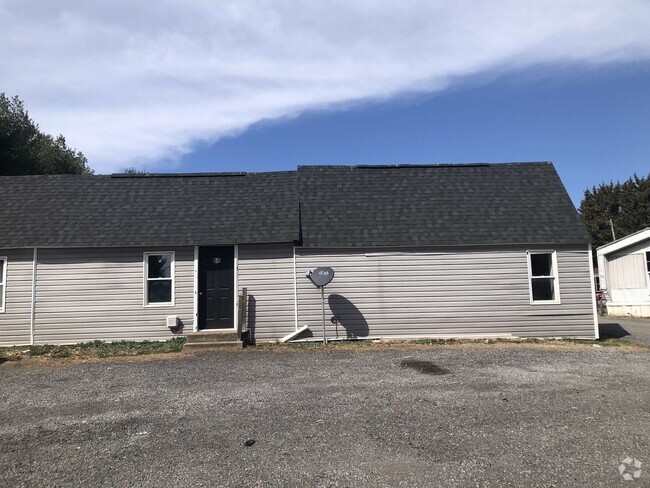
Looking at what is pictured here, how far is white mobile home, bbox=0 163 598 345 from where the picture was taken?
36.8 feet

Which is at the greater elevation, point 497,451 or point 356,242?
point 356,242

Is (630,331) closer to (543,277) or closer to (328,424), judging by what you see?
(543,277)

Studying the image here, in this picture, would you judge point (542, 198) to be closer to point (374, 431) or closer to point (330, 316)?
point (330, 316)

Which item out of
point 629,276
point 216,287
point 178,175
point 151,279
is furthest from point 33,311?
point 629,276

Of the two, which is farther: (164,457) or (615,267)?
(615,267)

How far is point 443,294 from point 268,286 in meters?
4.30

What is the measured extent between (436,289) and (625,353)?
4067 millimetres

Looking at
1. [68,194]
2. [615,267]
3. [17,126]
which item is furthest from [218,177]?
[17,126]

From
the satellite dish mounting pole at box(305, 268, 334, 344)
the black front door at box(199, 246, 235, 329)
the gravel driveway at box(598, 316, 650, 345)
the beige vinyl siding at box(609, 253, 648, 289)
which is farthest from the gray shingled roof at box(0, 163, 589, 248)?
the beige vinyl siding at box(609, 253, 648, 289)

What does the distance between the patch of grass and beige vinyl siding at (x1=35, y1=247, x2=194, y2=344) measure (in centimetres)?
29

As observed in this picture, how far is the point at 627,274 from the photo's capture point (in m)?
18.7

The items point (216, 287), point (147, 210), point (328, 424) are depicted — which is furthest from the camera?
point (147, 210)

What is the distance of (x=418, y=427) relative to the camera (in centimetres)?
490

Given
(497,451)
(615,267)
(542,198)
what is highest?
(542,198)
